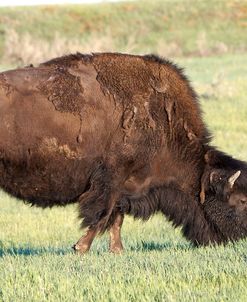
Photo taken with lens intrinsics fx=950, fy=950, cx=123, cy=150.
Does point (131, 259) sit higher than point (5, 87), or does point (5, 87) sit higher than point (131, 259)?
point (5, 87)

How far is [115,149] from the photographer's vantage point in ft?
32.2

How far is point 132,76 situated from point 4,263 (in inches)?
98.5

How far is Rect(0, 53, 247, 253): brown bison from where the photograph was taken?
31.8 ft

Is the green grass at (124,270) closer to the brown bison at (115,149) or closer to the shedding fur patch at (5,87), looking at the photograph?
the brown bison at (115,149)

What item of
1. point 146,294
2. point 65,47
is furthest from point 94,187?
point 65,47

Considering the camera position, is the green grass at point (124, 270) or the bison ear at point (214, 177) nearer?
the green grass at point (124, 270)

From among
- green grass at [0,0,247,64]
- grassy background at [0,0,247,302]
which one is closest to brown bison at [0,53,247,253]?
grassy background at [0,0,247,302]

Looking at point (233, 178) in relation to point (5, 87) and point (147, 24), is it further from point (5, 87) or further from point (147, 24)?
point (147, 24)

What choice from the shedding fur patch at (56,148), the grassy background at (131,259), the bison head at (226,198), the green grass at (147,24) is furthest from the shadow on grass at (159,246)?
the green grass at (147,24)

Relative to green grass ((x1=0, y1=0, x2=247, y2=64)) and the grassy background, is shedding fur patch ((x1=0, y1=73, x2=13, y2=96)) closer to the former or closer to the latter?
the grassy background

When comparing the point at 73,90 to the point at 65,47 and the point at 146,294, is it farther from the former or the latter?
the point at 65,47

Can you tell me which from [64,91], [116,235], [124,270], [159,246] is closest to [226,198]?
[159,246]

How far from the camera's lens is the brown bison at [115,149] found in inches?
381

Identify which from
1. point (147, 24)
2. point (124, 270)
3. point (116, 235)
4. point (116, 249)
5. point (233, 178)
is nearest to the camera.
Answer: point (124, 270)
